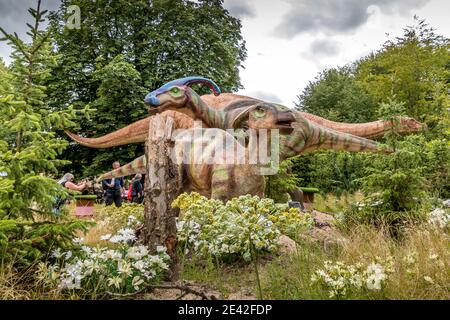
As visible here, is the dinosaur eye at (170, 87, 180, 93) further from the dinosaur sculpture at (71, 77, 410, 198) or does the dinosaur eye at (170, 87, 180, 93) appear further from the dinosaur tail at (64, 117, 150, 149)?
the dinosaur tail at (64, 117, 150, 149)

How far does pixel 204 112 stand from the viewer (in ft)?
23.7

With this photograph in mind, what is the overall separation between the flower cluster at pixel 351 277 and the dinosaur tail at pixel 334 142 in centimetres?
472

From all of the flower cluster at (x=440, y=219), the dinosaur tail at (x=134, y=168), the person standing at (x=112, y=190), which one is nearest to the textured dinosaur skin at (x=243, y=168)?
the flower cluster at (x=440, y=219)

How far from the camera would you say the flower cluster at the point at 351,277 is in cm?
296

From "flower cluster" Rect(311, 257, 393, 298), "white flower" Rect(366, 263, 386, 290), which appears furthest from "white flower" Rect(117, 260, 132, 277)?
"white flower" Rect(366, 263, 386, 290)

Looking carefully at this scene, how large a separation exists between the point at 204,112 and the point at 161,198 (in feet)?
11.0

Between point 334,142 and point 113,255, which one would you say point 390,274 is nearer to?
point 113,255

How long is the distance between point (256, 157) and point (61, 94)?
43.5 ft

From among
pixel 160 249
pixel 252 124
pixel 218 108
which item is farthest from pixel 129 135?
pixel 160 249

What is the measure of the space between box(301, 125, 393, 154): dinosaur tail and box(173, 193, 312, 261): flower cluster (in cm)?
341
